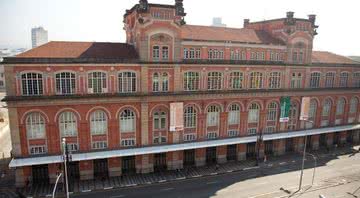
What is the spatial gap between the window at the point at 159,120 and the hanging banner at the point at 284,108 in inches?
942

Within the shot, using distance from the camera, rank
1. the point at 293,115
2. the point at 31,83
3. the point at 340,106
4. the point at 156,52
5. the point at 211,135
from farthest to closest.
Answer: the point at 340,106 < the point at 293,115 < the point at 211,135 < the point at 156,52 < the point at 31,83

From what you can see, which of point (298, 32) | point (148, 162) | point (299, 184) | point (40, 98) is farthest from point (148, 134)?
point (298, 32)

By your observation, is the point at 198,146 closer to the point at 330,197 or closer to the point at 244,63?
the point at 244,63

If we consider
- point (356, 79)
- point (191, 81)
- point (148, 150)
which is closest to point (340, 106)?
point (356, 79)

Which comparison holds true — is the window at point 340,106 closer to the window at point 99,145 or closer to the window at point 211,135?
the window at point 211,135

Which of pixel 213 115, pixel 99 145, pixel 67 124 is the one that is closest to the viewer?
pixel 67 124

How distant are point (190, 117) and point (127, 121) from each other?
434 inches

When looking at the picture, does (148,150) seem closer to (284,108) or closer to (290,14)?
(284,108)

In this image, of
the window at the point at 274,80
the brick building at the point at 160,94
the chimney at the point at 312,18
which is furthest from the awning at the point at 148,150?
the chimney at the point at 312,18

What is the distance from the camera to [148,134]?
45719 mm

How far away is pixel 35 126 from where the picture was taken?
132 ft

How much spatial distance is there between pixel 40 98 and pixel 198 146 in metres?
25.8

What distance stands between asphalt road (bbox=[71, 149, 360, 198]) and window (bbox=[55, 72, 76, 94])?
1525 centimetres

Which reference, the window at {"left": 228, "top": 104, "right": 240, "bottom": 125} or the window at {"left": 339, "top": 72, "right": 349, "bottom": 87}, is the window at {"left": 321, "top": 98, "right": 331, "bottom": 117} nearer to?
the window at {"left": 339, "top": 72, "right": 349, "bottom": 87}
